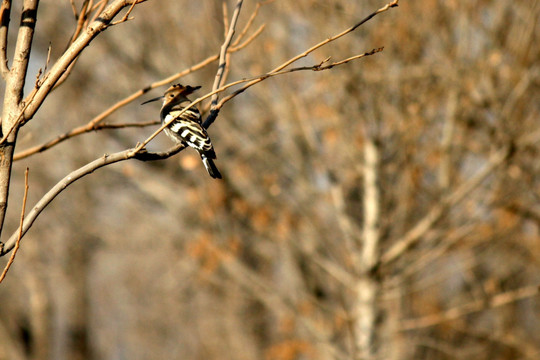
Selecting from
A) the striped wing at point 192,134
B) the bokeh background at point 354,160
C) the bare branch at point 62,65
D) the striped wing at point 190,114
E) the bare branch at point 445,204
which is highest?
the bokeh background at point 354,160

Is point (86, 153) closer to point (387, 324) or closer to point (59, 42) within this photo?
point (59, 42)

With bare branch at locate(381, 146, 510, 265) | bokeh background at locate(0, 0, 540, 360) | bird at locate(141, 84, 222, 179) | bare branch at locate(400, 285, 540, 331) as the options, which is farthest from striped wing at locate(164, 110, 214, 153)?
bare branch at locate(400, 285, 540, 331)

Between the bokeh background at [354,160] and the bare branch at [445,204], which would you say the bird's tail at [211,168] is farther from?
the bare branch at [445,204]

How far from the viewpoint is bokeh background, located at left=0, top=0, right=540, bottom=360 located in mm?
6488

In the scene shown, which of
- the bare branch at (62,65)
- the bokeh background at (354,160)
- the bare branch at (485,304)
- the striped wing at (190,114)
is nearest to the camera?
the bare branch at (62,65)

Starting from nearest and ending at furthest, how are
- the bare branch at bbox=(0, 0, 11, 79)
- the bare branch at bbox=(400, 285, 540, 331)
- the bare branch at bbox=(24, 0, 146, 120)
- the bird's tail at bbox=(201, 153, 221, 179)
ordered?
1. the bare branch at bbox=(24, 0, 146, 120)
2. the bare branch at bbox=(0, 0, 11, 79)
3. the bird's tail at bbox=(201, 153, 221, 179)
4. the bare branch at bbox=(400, 285, 540, 331)

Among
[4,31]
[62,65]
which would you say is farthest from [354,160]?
[62,65]

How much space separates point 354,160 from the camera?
6.88 m

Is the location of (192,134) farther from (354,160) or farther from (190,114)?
(354,160)

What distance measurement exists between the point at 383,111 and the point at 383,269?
1.72m

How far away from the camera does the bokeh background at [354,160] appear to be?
6488mm

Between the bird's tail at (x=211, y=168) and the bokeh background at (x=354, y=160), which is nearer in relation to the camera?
the bird's tail at (x=211, y=168)

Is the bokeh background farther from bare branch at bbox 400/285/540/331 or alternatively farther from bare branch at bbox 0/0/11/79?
bare branch at bbox 0/0/11/79

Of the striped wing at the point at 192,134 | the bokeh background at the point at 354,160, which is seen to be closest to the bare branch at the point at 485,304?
the bokeh background at the point at 354,160
